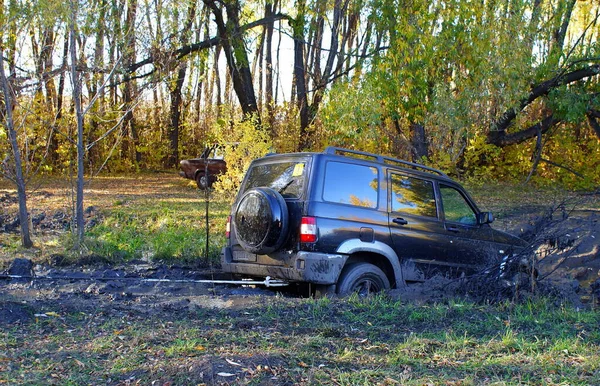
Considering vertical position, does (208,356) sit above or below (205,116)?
below

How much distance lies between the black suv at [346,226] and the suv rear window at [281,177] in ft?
0.04

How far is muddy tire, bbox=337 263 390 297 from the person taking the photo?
7070 mm

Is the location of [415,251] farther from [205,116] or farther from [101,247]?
[205,116]

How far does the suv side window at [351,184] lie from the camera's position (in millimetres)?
7074

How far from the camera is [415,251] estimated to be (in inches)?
302

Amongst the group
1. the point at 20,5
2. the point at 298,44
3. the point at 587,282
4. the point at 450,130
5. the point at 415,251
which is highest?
the point at 298,44

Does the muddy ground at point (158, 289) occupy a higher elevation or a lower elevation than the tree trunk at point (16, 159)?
lower

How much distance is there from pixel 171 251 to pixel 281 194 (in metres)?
3.61

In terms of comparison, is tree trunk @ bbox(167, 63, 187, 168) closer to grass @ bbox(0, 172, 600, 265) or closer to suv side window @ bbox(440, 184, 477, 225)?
grass @ bbox(0, 172, 600, 265)

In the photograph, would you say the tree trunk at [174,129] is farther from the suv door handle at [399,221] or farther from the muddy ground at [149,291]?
the suv door handle at [399,221]

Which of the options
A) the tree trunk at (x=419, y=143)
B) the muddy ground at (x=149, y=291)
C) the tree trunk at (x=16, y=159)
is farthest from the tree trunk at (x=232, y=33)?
the muddy ground at (x=149, y=291)

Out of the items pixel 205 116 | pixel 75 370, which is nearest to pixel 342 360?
pixel 75 370

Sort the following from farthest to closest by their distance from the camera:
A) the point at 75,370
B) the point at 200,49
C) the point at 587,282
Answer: the point at 200,49 < the point at 587,282 < the point at 75,370

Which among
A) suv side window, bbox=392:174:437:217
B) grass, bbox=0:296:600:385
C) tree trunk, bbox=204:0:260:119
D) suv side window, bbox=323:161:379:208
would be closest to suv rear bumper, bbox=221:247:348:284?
grass, bbox=0:296:600:385
